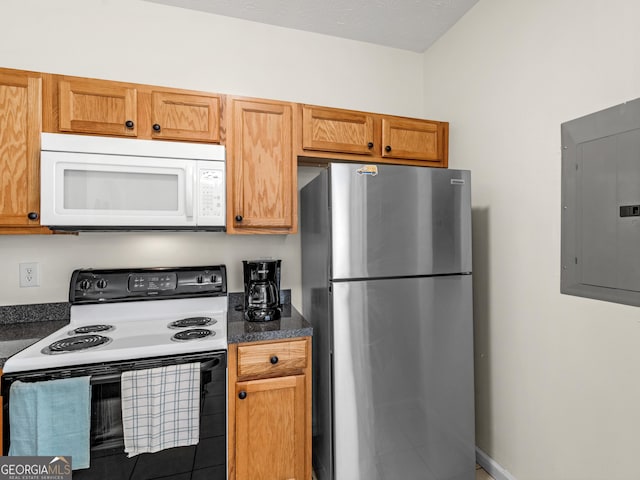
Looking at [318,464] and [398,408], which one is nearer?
[398,408]

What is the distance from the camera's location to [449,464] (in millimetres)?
1710

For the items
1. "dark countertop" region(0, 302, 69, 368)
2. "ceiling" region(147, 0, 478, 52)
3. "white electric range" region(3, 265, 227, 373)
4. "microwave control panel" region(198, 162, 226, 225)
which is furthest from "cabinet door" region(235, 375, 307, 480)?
"ceiling" region(147, 0, 478, 52)

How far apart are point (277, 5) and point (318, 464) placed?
8.60 feet

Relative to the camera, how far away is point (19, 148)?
1568 mm

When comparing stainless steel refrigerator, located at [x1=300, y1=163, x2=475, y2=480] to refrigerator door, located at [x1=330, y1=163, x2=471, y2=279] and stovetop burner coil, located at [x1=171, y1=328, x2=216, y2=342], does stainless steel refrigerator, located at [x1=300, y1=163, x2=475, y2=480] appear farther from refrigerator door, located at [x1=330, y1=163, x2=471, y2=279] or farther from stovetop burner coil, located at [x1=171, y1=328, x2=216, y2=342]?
stovetop burner coil, located at [x1=171, y1=328, x2=216, y2=342]

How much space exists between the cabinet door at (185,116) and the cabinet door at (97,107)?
0.34 feet

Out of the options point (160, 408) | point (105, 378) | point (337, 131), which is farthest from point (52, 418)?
point (337, 131)

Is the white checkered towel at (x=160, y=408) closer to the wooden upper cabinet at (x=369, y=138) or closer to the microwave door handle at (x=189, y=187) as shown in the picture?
the microwave door handle at (x=189, y=187)

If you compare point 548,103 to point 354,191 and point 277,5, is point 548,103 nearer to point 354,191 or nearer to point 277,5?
point 354,191

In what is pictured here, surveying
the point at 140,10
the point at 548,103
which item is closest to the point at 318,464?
the point at 548,103

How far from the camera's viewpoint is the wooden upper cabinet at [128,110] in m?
1.62

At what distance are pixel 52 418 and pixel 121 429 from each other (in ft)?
0.81

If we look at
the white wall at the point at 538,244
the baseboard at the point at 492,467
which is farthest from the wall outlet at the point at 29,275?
the baseboard at the point at 492,467

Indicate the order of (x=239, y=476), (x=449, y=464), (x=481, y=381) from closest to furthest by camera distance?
(x=239, y=476), (x=449, y=464), (x=481, y=381)
